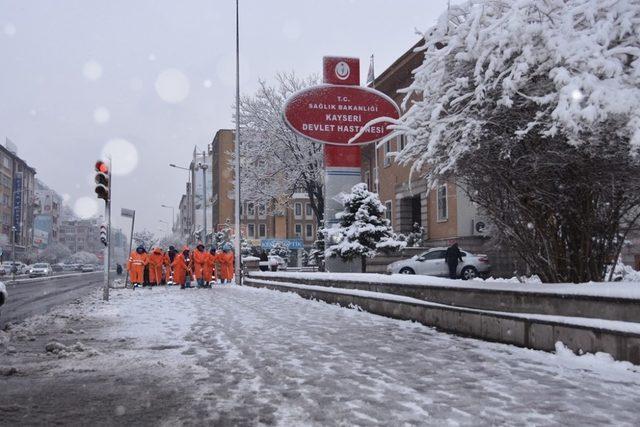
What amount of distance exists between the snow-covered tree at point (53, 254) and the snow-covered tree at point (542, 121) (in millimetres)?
109496

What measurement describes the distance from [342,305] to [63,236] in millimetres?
167066

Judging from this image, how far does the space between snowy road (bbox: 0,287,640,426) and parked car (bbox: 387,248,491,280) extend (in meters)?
13.1

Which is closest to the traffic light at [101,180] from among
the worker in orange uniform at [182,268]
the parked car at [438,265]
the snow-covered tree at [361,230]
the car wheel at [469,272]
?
the worker in orange uniform at [182,268]

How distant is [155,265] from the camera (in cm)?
2569

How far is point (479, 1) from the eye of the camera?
29.2 ft

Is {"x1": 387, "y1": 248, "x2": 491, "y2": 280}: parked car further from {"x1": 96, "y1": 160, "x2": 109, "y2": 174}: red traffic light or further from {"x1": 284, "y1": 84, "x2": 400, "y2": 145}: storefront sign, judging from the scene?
{"x1": 96, "y1": 160, "x2": 109, "y2": 174}: red traffic light

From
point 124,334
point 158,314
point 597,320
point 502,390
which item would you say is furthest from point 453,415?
point 158,314

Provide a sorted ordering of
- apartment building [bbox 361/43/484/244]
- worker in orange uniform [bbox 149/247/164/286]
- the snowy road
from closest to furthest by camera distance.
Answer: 1. the snowy road
2. worker in orange uniform [bbox 149/247/164/286]
3. apartment building [bbox 361/43/484/244]

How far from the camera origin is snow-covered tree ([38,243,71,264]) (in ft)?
367

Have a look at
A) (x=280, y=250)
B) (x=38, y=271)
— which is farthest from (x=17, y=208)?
(x=280, y=250)

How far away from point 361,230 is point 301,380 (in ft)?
53.5

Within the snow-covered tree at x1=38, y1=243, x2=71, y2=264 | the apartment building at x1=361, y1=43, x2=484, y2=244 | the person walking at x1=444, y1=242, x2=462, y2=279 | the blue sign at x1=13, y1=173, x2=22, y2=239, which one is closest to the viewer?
the person walking at x1=444, y1=242, x2=462, y2=279

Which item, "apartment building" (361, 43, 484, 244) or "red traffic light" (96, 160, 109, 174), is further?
"apartment building" (361, 43, 484, 244)

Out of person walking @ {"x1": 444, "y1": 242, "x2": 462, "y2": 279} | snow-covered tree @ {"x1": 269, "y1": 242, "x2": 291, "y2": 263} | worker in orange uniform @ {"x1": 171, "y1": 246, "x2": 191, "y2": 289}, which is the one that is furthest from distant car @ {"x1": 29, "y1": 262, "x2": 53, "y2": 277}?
person walking @ {"x1": 444, "y1": 242, "x2": 462, "y2": 279}
